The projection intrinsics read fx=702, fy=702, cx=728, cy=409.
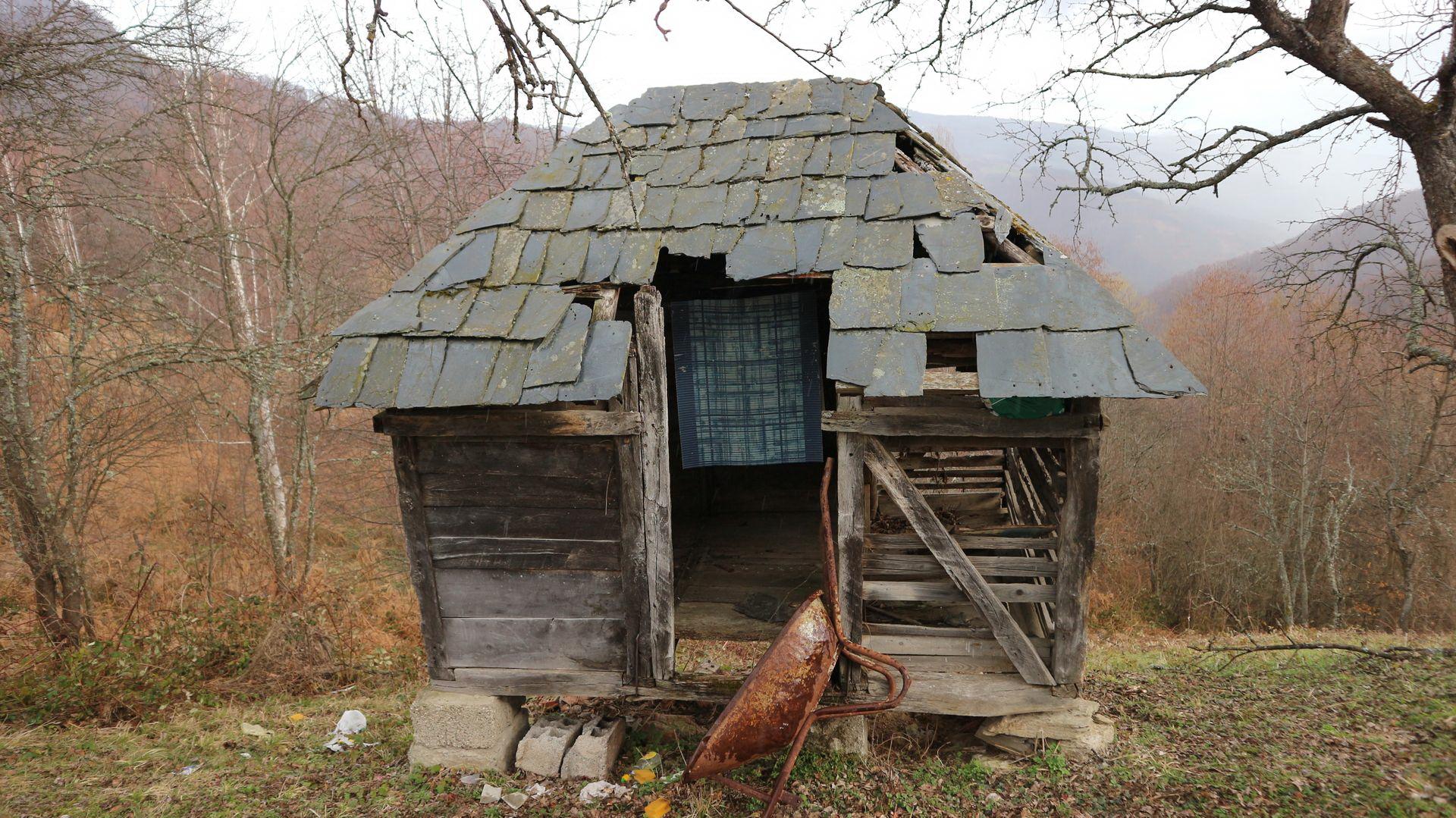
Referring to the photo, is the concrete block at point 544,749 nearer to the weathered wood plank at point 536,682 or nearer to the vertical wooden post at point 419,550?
the weathered wood plank at point 536,682

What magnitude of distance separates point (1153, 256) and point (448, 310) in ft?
170

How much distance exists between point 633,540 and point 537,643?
111 cm

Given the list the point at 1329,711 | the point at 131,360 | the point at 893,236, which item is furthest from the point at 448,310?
the point at 1329,711

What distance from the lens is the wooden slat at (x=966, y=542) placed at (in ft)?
15.2

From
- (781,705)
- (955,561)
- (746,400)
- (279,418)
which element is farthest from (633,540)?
(279,418)

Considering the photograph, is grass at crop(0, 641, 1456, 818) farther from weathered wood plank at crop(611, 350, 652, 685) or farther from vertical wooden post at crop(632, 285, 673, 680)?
vertical wooden post at crop(632, 285, 673, 680)

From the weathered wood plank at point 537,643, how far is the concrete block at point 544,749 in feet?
1.88

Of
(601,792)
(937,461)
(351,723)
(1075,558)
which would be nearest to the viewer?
(1075,558)

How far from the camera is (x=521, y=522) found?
491cm

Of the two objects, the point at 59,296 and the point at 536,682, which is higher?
the point at 59,296

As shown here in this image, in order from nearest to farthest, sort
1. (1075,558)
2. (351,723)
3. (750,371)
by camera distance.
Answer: (1075,558) → (750,371) → (351,723)

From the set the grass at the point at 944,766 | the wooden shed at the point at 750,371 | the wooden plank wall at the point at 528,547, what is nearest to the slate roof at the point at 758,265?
the wooden shed at the point at 750,371

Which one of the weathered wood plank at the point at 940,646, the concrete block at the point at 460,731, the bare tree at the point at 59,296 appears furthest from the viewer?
the bare tree at the point at 59,296

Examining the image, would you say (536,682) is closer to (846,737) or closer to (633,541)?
(633,541)
